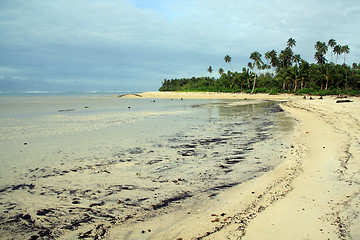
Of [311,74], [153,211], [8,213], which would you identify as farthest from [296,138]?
[311,74]

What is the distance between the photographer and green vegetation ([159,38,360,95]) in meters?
62.8

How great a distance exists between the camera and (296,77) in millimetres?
68438

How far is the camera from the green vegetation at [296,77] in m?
62.8

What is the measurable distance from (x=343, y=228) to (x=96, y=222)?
370cm

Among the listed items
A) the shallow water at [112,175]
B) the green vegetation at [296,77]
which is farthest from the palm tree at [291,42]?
the shallow water at [112,175]

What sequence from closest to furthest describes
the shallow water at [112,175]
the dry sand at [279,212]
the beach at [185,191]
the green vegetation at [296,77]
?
the dry sand at [279,212], the beach at [185,191], the shallow water at [112,175], the green vegetation at [296,77]

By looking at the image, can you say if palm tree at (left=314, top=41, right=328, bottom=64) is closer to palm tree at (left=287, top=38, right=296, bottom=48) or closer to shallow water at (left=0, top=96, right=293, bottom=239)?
palm tree at (left=287, top=38, right=296, bottom=48)

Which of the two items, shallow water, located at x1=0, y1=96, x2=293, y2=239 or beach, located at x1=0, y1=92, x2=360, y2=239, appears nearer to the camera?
beach, located at x1=0, y1=92, x2=360, y2=239

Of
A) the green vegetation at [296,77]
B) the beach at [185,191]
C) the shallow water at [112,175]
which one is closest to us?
the beach at [185,191]

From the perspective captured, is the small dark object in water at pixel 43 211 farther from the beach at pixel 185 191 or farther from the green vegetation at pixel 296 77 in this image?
the green vegetation at pixel 296 77

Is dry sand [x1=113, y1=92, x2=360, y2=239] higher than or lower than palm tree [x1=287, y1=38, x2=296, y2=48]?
lower

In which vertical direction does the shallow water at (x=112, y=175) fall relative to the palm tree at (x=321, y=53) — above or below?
below

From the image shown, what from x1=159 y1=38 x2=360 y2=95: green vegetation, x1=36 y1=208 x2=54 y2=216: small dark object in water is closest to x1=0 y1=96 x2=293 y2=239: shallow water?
x1=36 y1=208 x2=54 y2=216: small dark object in water

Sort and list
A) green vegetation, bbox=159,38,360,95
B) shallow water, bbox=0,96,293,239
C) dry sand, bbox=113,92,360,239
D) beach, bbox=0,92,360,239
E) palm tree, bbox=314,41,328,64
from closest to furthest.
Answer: dry sand, bbox=113,92,360,239 → beach, bbox=0,92,360,239 → shallow water, bbox=0,96,293,239 → green vegetation, bbox=159,38,360,95 → palm tree, bbox=314,41,328,64
